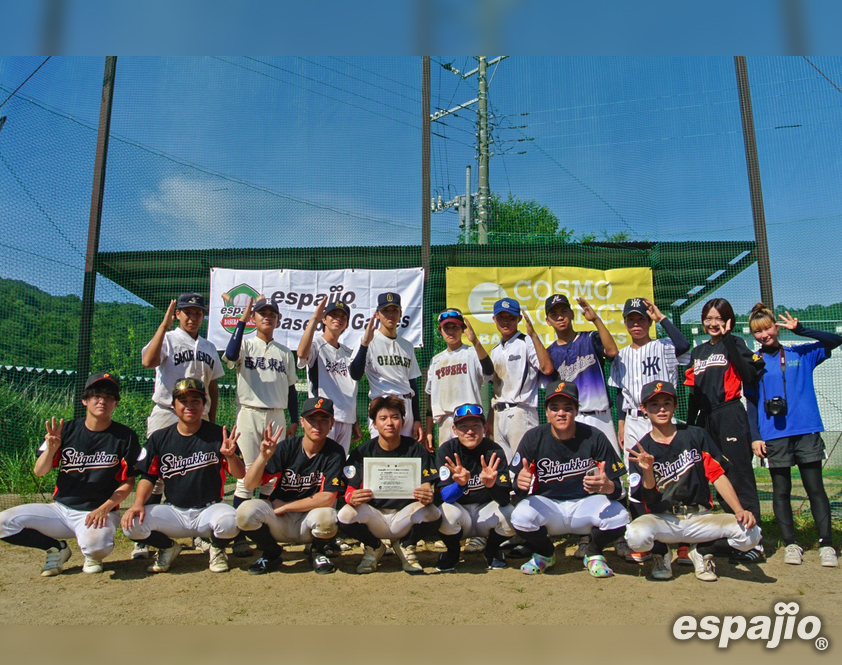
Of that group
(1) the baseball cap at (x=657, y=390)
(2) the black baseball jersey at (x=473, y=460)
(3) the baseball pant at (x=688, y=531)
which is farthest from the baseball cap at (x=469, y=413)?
(3) the baseball pant at (x=688, y=531)

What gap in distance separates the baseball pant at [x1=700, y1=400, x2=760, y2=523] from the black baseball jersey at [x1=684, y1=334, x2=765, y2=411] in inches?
3.6

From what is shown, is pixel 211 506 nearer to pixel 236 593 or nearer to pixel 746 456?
pixel 236 593

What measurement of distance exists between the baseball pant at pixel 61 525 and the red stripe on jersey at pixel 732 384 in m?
4.47

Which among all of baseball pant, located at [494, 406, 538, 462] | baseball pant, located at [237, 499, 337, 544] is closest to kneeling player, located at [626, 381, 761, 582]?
baseball pant, located at [494, 406, 538, 462]

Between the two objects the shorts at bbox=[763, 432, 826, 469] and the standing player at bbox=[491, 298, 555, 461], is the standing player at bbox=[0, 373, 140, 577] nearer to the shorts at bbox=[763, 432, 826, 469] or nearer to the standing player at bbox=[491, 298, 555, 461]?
the standing player at bbox=[491, 298, 555, 461]

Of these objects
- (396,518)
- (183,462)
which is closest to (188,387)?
(183,462)

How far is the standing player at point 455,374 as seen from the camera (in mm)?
5109

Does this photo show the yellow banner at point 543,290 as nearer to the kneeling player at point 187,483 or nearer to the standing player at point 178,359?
the standing player at point 178,359

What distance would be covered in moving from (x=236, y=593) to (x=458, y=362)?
2304mm

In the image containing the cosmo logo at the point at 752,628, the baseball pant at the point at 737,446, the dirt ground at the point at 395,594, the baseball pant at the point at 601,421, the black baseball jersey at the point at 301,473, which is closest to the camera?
the cosmo logo at the point at 752,628

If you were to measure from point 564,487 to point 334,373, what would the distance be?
6.43 ft

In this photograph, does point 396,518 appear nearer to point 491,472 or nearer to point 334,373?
point 491,472

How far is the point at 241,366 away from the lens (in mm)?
5156

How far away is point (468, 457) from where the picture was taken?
4.55m
